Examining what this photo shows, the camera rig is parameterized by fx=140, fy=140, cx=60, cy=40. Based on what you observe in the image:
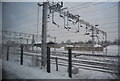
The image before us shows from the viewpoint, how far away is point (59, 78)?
13.6 ft

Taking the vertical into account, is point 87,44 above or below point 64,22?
below

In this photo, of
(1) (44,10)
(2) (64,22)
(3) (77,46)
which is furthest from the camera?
(3) (77,46)

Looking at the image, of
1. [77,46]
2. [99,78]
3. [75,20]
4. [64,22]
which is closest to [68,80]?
[99,78]

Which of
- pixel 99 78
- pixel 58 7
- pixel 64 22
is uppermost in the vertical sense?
pixel 58 7

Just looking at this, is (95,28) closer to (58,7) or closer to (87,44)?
(87,44)

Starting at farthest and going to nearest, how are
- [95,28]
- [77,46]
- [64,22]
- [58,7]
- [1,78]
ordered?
[77,46], [95,28], [64,22], [58,7], [1,78]

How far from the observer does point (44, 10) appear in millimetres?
7566

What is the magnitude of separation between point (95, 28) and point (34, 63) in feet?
39.7

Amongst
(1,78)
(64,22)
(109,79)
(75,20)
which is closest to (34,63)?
(1,78)

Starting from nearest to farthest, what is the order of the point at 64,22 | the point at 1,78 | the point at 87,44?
the point at 1,78
the point at 64,22
the point at 87,44

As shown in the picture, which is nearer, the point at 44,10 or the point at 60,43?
the point at 44,10

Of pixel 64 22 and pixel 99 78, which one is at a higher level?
pixel 64 22

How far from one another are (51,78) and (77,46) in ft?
79.8

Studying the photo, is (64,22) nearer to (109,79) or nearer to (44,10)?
(44,10)
